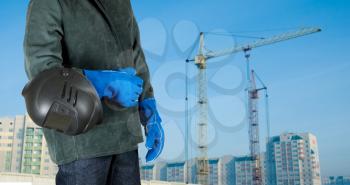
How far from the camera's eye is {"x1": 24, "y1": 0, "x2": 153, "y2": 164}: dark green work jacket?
1441mm

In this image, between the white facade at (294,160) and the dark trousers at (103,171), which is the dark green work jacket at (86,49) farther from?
the white facade at (294,160)

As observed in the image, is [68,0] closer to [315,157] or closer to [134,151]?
[134,151]

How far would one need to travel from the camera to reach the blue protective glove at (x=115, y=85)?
4.58ft

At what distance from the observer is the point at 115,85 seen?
1399 millimetres

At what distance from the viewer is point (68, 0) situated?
1.57 metres

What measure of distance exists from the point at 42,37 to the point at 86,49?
172mm

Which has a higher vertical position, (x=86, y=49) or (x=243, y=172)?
(x=243, y=172)

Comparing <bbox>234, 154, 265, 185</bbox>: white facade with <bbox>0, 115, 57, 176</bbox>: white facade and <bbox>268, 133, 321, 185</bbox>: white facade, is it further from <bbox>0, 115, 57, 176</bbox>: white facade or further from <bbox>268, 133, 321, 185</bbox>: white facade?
<bbox>0, 115, 57, 176</bbox>: white facade

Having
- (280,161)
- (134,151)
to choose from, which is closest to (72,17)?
(134,151)

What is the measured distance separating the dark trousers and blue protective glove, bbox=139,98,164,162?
12cm

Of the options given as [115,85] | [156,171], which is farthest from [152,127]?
[156,171]

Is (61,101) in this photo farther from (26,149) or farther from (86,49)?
(26,149)

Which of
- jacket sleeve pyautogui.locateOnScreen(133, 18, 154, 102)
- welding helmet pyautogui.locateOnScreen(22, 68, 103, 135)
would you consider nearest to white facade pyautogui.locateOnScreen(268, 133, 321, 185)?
jacket sleeve pyautogui.locateOnScreen(133, 18, 154, 102)

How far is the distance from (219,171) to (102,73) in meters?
82.3
